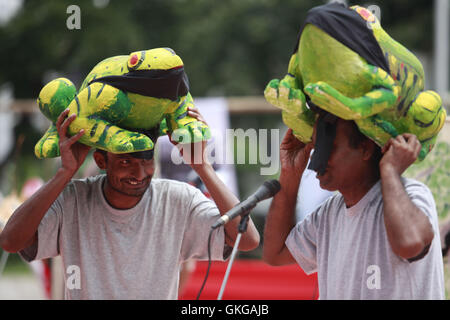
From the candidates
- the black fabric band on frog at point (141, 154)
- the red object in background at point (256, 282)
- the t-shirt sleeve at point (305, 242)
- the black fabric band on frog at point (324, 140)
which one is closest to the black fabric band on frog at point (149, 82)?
the black fabric band on frog at point (141, 154)

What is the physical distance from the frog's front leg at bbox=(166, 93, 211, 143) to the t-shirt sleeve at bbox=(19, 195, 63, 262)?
1.87ft

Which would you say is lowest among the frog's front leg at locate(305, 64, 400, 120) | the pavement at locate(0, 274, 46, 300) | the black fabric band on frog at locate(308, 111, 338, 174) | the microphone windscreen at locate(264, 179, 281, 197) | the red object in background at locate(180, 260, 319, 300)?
the pavement at locate(0, 274, 46, 300)

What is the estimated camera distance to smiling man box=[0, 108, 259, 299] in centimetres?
243

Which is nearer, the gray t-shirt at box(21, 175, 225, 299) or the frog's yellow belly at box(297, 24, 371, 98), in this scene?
the frog's yellow belly at box(297, 24, 371, 98)

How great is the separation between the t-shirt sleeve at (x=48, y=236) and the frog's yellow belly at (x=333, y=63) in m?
1.19

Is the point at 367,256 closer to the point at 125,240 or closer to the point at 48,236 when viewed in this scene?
the point at 125,240

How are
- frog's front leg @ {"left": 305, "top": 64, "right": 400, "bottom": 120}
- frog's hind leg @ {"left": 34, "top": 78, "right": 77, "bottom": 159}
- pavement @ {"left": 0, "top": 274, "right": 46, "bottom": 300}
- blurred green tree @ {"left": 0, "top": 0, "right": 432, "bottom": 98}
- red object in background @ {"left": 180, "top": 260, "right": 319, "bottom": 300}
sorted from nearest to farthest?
1. frog's front leg @ {"left": 305, "top": 64, "right": 400, "bottom": 120}
2. frog's hind leg @ {"left": 34, "top": 78, "right": 77, "bottom": 159}
3. red object in background @ {"left": 180, "top": 260, "right": 319, "bottom": 300}
4. pavement @ {"left": 0, "top": 274, "right": 46, "bottom": 300}
5. blurred green tree @ {"left": 0, "top": 0, "right": 432, "bottom": 98}

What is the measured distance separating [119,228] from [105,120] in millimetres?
469

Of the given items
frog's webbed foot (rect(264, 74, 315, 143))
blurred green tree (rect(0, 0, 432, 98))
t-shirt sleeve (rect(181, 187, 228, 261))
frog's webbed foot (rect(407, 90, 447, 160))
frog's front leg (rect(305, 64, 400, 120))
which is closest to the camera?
frog's front leg (rect(305, 64, 400, 120))

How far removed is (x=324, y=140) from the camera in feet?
6.91

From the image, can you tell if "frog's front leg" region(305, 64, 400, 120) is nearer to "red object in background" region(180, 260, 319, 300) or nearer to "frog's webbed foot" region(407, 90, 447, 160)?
"frog's webbed foot" region(407, 90, 447, 160)

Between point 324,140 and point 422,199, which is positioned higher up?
point 324,140

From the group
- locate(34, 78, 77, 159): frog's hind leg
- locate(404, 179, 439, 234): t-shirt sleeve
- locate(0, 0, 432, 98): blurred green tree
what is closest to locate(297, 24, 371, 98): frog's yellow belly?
locate(404, 179, 439, 234): t-shirt sleeve

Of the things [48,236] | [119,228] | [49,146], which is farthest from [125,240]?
[49,146]
